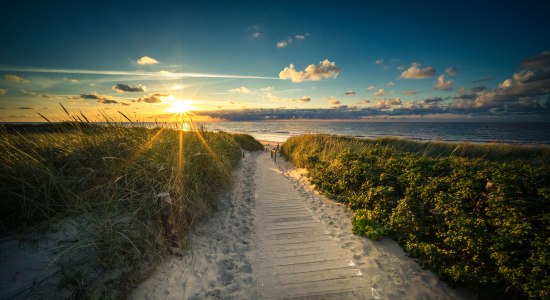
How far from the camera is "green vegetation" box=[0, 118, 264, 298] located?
3.05 meters

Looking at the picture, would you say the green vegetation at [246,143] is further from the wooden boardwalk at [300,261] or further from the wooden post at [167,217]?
the wooden post at [167,217]

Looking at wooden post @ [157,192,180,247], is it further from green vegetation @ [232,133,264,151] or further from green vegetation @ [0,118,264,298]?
green vegetation @ [232,133,264,151]

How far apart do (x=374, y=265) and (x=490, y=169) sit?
322 cm

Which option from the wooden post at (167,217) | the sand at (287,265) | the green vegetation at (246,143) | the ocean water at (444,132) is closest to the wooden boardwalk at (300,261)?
the sand at (287,265)

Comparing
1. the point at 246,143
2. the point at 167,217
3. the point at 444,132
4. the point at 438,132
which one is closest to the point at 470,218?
the point at 167,217

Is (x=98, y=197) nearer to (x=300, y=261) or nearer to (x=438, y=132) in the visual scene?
(x=300, y=261)

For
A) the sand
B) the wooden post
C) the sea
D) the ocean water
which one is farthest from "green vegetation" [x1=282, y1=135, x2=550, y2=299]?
the ocean water

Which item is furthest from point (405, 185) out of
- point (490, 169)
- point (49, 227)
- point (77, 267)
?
point (49, 227)

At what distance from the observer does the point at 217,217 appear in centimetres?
551

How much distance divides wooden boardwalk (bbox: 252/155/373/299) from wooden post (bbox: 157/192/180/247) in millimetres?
1680

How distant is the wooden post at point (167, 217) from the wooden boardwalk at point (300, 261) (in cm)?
168

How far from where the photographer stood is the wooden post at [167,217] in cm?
363

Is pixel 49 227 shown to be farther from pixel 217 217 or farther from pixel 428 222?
pixel 428 222

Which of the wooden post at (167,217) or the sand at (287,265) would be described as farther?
the wooden post at (167,217)
